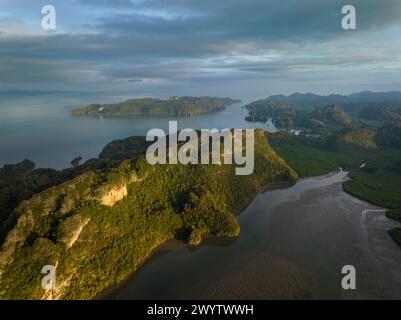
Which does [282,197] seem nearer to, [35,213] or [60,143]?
[35,213]

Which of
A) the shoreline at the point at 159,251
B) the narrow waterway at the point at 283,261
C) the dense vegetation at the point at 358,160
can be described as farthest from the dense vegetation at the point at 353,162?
the shoreline at the point at 159,251

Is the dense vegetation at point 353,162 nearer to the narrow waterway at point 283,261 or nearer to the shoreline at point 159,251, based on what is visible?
the narrow waterway at point 283,261

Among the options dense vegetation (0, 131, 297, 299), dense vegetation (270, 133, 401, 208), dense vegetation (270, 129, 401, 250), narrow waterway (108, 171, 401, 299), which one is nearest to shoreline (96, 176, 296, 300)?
narrow waterway (108, 171, 401, 299)

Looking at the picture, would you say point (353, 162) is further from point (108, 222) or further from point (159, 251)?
point (108, 222)

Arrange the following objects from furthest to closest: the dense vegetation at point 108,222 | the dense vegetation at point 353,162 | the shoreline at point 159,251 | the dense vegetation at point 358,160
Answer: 1. the dense vegetation at point 353,162
2. the dense vegetation at point 358,160
3. the shoreline at point 159,251
4. the dense vegetation at point 108,222

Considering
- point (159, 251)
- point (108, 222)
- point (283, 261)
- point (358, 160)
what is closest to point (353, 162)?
point (358, 160)

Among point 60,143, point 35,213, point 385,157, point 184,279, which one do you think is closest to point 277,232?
point 184,279

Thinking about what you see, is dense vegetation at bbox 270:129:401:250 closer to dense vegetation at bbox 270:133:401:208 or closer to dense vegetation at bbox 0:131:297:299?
dense vegetation at bbox 270:133:401:208
